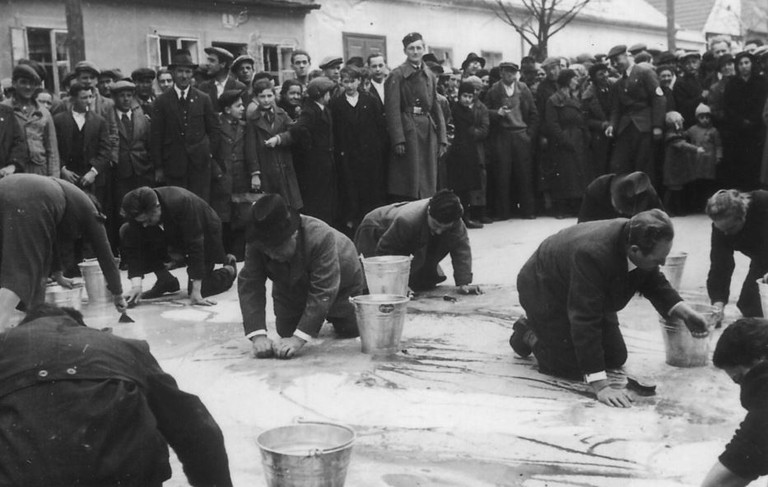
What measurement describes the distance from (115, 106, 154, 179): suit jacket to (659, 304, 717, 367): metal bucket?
19.8 feet

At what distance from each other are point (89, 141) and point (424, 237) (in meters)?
3.97

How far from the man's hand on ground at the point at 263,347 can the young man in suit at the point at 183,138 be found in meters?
3.95

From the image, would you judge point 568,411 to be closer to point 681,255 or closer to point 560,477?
point 560,477

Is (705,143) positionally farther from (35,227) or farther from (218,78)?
(35,227)

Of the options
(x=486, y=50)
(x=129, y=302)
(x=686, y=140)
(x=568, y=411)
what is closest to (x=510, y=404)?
(x=568, y=411)

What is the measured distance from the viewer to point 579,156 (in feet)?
39.1

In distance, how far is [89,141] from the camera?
9.12 m

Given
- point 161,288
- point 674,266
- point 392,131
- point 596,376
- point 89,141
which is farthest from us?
point 392,131

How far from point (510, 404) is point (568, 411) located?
0.31m

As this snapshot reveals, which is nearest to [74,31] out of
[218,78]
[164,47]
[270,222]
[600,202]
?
[218,78]

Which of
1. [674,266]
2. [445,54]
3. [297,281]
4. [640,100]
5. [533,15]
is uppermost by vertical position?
[533,15]

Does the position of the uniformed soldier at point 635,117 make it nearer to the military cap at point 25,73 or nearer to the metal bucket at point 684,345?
the metal bucket at point 684,345

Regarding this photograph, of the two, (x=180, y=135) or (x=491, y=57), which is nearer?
(x=180, y=135)

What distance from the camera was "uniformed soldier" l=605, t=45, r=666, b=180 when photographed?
36.6 ft
